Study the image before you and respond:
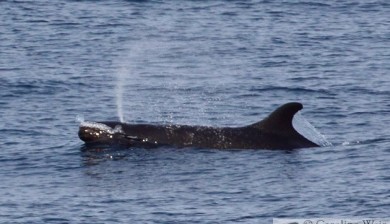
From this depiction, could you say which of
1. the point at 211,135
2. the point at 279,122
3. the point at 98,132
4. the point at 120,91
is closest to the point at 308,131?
the point at 279,122

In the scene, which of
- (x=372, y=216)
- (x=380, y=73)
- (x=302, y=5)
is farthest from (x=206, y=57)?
(x=372, y=216)

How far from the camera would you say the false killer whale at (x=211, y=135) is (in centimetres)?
2936

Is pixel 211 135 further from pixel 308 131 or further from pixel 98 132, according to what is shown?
pixel 308 131

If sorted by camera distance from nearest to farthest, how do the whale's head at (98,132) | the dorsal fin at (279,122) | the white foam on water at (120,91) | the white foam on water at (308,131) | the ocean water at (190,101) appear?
the ocean water at (190,101), the dorsal fin at (279,122), the whale's head at (98,132), the white foam on water at (308,131), the white foam on water at (120,91)

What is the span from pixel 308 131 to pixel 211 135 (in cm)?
281

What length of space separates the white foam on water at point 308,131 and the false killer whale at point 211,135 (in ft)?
2.50

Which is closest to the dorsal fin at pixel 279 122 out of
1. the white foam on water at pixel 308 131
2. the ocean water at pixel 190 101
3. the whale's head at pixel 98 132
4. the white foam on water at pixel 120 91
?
the ocean water at pixel 190 101

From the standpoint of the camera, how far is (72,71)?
Result: 39.5 meters

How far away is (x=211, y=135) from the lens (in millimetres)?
29703

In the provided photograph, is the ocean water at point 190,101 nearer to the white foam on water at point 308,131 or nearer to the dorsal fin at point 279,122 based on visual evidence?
the white foam on water at point 308,131

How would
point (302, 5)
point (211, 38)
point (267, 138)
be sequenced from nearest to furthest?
point (267, 138) < point (211, 38) < point (302, 5)

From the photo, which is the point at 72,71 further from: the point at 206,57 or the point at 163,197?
the point at 163,197

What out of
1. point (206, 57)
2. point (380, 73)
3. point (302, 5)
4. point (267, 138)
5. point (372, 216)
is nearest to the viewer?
point (372, 216)

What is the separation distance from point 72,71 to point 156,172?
492 inches
